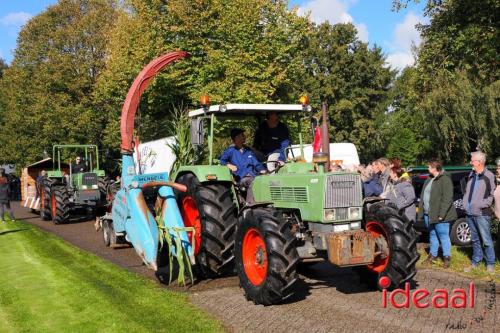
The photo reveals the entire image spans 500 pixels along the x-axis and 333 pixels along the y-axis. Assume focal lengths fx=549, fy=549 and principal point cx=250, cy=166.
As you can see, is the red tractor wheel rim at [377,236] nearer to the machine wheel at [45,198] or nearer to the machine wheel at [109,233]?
the machine wheel at [109,233]

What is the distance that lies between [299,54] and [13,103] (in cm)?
2011

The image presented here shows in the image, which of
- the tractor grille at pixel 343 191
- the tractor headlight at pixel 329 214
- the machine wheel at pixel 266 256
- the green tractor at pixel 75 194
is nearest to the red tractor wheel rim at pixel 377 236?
the tractor grille at pixel 343 191

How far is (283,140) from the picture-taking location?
8055 millimetres

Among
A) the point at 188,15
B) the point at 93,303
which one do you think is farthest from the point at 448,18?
the point at 188,15

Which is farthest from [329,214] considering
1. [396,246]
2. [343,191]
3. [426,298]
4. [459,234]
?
[459,234]

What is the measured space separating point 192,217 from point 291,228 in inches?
72.6

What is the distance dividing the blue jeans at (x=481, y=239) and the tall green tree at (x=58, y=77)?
27.4 m

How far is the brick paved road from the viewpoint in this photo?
5453 millimetres

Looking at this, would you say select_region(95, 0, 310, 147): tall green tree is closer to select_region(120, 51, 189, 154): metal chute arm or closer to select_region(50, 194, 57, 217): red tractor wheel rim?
select_region(50, 194, 57, 217): red tractor wheel rim

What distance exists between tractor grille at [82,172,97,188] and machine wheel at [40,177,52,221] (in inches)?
57.2

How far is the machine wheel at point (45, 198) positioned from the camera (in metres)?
17.4

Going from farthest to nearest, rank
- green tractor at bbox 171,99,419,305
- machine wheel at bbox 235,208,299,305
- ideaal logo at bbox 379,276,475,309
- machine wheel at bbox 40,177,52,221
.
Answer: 1. machine wheel at bbox 40,177,52,221
2. ideaal logo at bbox 379,276,475,309
3. green tractor at bbox 171,99,419,305
4. machine wheel at bbox 235,208,299,305

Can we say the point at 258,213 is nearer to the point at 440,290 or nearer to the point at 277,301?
the point at 277,301

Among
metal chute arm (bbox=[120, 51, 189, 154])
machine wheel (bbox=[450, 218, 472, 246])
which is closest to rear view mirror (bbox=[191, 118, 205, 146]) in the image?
metal chute arm (bbox=[120, 51, 189, 154])
